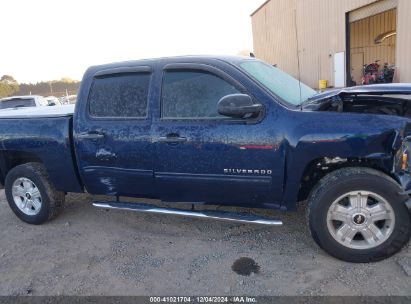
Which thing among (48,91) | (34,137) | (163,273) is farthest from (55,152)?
(48,91)

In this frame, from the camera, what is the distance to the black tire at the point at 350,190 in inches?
115

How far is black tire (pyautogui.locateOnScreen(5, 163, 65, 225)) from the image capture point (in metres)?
4.35

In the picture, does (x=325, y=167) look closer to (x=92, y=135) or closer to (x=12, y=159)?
(x=92, y=135)

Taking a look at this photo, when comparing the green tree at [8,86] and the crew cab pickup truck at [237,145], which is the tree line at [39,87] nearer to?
the green tree at [8,86]

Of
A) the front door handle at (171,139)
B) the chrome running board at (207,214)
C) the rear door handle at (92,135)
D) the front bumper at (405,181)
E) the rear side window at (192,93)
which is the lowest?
the chrome running board at (207,214)

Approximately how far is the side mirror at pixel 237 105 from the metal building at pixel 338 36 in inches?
436

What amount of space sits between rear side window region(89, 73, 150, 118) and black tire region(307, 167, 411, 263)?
6.07 feet

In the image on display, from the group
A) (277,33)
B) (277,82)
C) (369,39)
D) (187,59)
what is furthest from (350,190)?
(277,33)

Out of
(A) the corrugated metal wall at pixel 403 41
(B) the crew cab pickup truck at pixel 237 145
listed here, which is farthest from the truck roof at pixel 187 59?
(A) the corrugated metal wall at pixel 403 41

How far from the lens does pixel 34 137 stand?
417 cm

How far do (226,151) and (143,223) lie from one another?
162 cm

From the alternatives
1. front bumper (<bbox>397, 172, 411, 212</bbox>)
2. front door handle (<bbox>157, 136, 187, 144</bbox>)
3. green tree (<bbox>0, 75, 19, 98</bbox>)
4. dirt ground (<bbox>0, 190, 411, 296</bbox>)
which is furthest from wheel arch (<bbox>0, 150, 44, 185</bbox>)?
green tree (<bbox>0, 75, 19, 98</bbox>)

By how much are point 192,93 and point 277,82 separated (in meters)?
0.89

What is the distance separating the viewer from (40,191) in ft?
14.3
